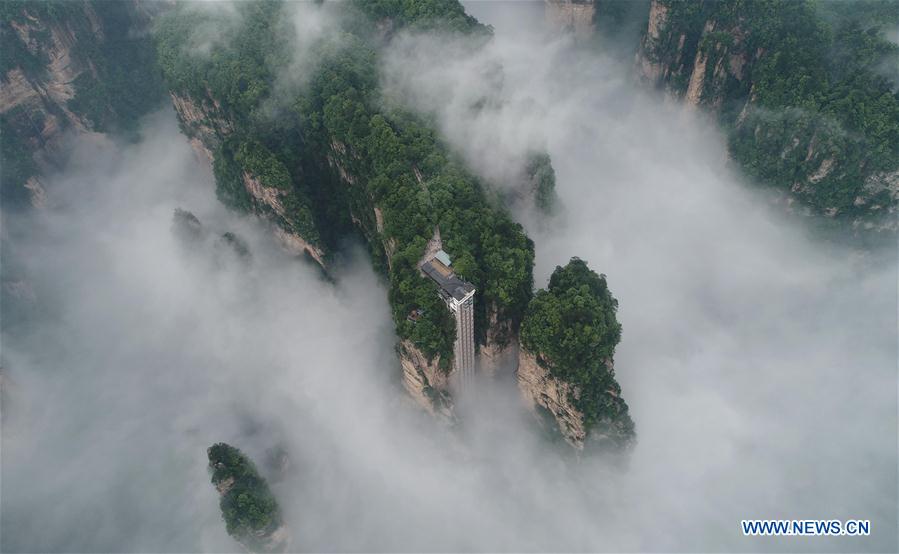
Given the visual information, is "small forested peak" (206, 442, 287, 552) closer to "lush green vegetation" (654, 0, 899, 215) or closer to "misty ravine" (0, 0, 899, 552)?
"misty ravine" (0, 0, 899, 552)

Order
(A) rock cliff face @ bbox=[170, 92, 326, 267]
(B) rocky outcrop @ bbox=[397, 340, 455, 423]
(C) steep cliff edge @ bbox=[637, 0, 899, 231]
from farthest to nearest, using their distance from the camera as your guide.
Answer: (A) rock cliff face @ bbox=[170, 92, 326, 267]
(C) steep cliff edge @ bbox=[637, 0, 899, 231]
(B) rocky outcrop @ bbox=[397, 340, 455, 423]

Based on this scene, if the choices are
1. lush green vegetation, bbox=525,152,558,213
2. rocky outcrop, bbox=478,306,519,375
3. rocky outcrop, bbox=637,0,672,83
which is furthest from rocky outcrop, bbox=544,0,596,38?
rocky outcrop, bbox=478,306,519,375

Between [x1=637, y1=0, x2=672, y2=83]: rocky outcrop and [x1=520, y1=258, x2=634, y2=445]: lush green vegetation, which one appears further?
[x1=637, y1=0, x2=672, y2=83]: rocky outcrop

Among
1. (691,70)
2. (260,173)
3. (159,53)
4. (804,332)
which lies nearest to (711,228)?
(804,332)

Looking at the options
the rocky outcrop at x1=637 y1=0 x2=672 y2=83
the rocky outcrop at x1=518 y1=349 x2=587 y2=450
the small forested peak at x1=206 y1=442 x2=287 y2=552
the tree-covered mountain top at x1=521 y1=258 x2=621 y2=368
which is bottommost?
Result: the small forested peak at x1=206 y1=442 x2=287 y2=552

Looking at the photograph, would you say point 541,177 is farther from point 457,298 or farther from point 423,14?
point 423,14

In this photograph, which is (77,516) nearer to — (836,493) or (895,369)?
(836,493)
